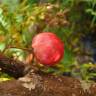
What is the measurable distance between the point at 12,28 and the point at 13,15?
0.05 meters

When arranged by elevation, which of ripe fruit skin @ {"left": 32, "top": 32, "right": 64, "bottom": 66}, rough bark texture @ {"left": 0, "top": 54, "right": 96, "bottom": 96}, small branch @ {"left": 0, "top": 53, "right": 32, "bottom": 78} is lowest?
rough bark texture @ {"left": 0, "top": 54, "right": 96, "bottom": 96}

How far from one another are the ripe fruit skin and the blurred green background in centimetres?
5

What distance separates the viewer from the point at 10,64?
737 mm

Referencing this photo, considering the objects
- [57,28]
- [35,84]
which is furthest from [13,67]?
[57,28]

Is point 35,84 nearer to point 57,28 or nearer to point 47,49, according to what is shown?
point 47,49

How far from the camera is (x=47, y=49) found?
0.73m

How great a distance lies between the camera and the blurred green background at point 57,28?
100 cm

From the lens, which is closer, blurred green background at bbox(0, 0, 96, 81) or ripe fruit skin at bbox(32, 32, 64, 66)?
ripe fruit skin at bbox(32, 32, 64, 66)

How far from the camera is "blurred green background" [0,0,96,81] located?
1.00 meters

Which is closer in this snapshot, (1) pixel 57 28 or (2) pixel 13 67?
(2) pixel 13 67

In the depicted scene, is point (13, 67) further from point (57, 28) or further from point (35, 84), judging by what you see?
point (57, 28)

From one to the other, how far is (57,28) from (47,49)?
51 cm

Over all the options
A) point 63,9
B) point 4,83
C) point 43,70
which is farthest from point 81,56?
point 4,83

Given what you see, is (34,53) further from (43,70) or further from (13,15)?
(13,15)
